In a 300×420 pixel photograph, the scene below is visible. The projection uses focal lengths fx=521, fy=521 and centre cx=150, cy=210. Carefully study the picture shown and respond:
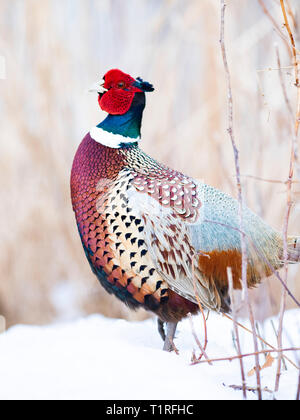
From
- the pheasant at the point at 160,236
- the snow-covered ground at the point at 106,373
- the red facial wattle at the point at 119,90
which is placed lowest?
the snow-covered ground at the point at 106,373

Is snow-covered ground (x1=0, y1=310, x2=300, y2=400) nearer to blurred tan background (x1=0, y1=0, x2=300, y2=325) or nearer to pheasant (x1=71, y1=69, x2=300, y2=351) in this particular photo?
pheasant (x1=71, y1=69, x2=300, y2=351)

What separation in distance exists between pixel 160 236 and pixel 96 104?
137 cm

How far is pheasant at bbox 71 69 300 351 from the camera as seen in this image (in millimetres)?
1410

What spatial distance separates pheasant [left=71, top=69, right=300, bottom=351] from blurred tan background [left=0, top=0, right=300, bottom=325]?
93cm

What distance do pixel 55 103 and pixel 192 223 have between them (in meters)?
1.41

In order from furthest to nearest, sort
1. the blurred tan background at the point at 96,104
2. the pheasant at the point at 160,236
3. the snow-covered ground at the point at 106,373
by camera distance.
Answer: the blurred tan background at the point at 96,104 < the pheasant at the point at 160,236 < the snow-covered ground at the point at 106,373

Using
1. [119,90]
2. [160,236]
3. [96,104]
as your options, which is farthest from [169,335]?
[96,104]

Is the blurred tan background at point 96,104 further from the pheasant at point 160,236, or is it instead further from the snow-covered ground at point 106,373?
the snow-covered ground at point 106,373

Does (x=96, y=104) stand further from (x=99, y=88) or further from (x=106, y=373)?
(x=106, y=373)

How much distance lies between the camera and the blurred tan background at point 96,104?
2432mm

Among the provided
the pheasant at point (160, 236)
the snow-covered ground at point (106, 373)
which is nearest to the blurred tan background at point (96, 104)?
the pheasant at point (160, 236)

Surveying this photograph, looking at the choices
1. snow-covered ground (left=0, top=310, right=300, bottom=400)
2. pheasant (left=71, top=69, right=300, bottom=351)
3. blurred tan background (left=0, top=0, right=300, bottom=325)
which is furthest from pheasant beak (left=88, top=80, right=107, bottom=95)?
blurred tan background (left=0, top=0, right=300, bottom=325)

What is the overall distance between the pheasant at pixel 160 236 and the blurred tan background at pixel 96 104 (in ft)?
3.05

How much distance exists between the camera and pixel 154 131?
2.56m
